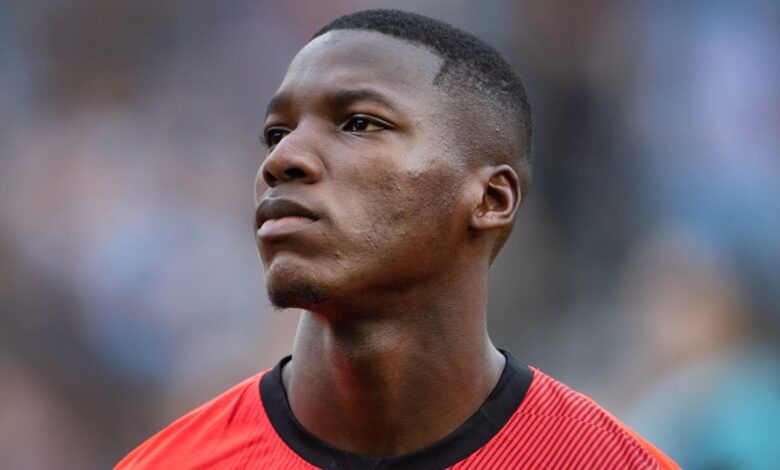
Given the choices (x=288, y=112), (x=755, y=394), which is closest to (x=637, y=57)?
(x=755, y=394)

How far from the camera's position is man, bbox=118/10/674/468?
3018mm

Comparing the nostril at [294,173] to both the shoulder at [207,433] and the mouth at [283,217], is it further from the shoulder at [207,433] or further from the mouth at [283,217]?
the shoulder at [207,433]

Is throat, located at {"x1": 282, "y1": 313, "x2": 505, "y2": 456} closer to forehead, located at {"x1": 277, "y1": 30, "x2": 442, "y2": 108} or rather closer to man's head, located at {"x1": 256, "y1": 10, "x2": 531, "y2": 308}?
man's head, located at {"x1": 256, "y1": 10, "x2": 531, "y2": 308}

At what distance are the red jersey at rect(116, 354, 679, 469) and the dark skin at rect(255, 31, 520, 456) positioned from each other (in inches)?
1.9

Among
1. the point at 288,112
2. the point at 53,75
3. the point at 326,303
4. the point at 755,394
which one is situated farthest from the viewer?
the point at 53,75

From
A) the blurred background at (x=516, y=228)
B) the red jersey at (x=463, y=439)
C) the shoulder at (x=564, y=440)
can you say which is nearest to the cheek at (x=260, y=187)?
the red jersey at (x=463, y=439)

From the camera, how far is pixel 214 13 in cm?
784

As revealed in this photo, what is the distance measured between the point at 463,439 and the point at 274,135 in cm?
→ 107

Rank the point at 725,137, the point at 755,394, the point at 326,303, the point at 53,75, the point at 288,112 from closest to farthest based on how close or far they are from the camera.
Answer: the point at 326,303 < the point at 288,112 < the point at 755,394 < the point at 725,137 < the point at 53,75

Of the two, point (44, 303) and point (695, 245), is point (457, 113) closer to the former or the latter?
point (695, 245)

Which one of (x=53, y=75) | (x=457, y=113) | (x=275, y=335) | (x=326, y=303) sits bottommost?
(x=275, y=335)

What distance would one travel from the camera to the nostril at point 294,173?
3043 millimetres

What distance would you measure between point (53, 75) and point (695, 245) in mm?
4523

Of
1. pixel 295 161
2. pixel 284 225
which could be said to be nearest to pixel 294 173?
pixel 295 161
